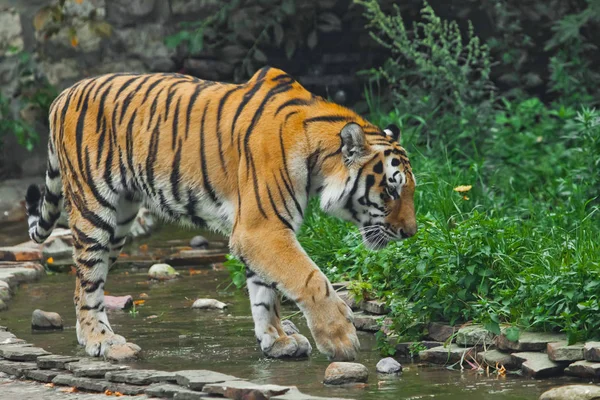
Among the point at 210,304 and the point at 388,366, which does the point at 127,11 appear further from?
the point at 388,366

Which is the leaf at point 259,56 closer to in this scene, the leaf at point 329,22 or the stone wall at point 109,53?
the stone wall at point 109,53

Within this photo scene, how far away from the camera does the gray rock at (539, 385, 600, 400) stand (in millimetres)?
4355

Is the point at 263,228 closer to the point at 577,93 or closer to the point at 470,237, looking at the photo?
the point at 470,237

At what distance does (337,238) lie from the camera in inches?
301

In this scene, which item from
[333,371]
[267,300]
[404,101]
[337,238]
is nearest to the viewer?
[333,371]

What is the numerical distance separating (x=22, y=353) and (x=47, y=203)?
1.47 meters

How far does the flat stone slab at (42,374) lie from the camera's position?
17.4ft

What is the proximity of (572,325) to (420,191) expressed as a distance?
125 inches

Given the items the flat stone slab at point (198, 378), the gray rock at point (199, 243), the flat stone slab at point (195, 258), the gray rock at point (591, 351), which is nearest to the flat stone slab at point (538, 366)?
the gray rock at point (591, 351)

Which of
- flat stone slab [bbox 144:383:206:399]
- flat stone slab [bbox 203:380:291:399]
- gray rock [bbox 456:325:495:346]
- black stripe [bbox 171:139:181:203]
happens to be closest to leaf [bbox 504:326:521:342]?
gray rock [bbox 456:325:495:346]

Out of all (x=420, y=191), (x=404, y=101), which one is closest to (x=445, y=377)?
(x=420, y=191)

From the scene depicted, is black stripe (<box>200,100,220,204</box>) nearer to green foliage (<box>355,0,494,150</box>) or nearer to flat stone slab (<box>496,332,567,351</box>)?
flat stone slab (<box>496,332,567,351</box>)

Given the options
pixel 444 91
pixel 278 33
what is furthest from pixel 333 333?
pixel 278 33

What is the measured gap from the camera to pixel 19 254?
941 cm
